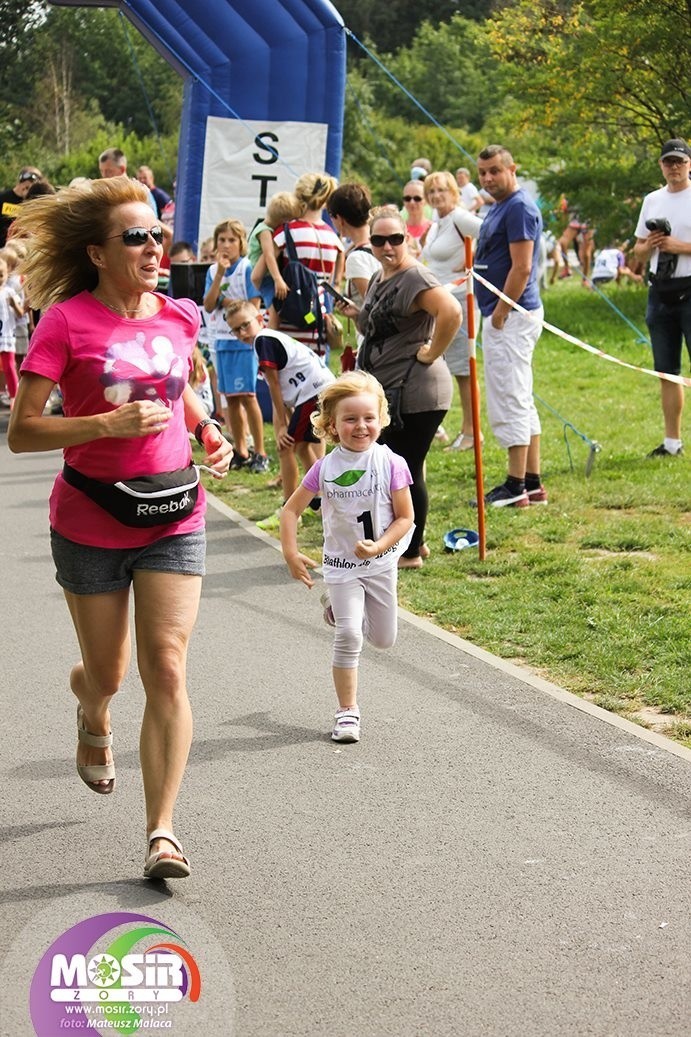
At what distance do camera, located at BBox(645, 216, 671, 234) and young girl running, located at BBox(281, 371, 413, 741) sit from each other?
18.4 ft

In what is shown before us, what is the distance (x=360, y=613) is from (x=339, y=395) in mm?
857

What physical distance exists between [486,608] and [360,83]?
5446 cm

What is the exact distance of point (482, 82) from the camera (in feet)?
217

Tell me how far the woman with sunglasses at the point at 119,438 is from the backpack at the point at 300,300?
5925 millimetres

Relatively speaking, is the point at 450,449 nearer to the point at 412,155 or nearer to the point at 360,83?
the point at 412,155

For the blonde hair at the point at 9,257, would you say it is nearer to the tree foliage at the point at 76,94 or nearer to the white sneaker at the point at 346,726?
the white sneaker at the point at 346,726

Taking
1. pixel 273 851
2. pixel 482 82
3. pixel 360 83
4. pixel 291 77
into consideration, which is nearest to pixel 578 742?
pixel 273 851

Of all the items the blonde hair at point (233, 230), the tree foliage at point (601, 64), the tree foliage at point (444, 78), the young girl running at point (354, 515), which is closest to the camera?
the young girl running at point (354, 515)

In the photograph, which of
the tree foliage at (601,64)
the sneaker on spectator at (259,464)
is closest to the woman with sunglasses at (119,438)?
the sneaker on spectator at (259,464)

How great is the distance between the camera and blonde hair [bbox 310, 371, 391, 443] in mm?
6375

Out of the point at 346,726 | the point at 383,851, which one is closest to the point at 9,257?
the point at 346,726

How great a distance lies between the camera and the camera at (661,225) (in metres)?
11.5

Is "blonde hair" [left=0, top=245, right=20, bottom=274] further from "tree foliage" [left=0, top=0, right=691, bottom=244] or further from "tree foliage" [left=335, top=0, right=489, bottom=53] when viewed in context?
"tree foliage" [left=335, top=0, right=489, bottom=53]

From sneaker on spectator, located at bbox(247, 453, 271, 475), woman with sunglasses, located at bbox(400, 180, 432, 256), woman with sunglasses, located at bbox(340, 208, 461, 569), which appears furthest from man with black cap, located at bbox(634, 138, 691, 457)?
woman with sunglasses, located at bbox(400, 180, 432, 256)
